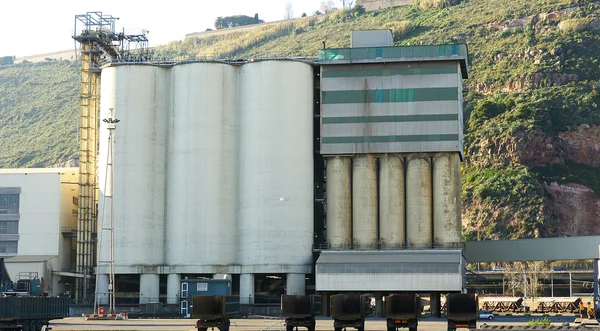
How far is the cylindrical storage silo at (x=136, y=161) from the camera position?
124m

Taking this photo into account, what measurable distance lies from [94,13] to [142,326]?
62.9 metres

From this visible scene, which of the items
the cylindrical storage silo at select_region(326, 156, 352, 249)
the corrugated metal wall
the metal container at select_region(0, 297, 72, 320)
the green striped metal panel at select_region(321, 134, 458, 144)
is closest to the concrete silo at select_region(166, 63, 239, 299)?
the cylindrical storage silo at select_region(326, 156, 352, 249)

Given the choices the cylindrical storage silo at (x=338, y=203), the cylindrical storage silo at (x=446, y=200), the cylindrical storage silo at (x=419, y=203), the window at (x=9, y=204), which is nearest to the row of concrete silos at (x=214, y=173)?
the cylindrical storage silo at (x=338, y=203)

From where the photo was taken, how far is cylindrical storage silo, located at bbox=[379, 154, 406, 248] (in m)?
120

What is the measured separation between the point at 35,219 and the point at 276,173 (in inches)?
1345

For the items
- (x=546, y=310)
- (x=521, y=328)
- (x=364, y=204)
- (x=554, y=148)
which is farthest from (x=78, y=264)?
(x=554, y=148)

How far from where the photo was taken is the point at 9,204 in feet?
441

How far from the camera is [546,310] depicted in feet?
424

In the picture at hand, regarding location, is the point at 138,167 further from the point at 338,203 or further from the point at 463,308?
the point at 463,308

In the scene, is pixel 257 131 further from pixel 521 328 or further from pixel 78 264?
pixel 521 328

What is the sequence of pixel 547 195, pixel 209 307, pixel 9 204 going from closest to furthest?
pixel 209 307, pixel 9 204, pixel 547 195

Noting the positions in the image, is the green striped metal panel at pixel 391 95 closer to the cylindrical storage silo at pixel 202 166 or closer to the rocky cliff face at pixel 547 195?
the cylindrical storage silo at pixel 202 166

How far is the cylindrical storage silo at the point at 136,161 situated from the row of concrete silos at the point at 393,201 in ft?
69.5

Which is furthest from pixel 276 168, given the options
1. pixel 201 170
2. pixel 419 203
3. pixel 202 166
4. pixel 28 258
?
pixel 28 258
